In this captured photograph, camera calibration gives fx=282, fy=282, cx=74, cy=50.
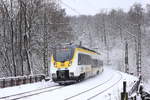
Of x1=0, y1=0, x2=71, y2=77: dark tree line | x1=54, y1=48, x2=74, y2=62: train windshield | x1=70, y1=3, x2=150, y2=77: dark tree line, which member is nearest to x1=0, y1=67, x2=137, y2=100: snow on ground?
x1=54, y1=48, x2=74, y2=62: train windshield

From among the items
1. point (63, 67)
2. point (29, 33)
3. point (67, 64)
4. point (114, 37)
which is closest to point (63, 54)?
point (67, 64)

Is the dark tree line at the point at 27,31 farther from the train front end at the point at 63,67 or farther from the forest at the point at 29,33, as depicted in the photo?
the train front end at the point at 63,67

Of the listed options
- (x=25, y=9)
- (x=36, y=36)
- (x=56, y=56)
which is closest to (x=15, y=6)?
(x=25, y=9)

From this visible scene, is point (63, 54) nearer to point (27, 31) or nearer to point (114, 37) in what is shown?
point (27, 31)

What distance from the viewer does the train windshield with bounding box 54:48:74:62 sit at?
21859mm

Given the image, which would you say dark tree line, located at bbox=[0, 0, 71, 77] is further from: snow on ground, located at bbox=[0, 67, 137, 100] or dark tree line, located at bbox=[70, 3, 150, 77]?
dark tree line, located at bbox=[70, 3, 150, 77]

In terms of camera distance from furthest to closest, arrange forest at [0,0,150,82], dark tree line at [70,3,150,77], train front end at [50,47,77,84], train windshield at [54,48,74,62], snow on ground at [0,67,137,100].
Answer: dark tree line at [70,3,150,77] → forest at [0,0,150,82] → train windshield at [54,48,74,62] → train front end at [50,47,77,84] → snow on ground at [0,67,137,100]

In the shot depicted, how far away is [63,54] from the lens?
72.5 feet

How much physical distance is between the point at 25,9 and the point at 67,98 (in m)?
18.5

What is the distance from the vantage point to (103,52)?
283 feet

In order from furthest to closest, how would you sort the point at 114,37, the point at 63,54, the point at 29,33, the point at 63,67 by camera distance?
1. the point at 114,37
2. the point at 29,33
3. the point at 63,54
4. the point at 63,67

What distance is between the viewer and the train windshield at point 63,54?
71.7ft

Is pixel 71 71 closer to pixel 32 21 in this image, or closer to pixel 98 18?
pixel 32 21

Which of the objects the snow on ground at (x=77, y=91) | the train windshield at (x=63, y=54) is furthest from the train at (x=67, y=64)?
the snow on ground at (x=77, y=91)
